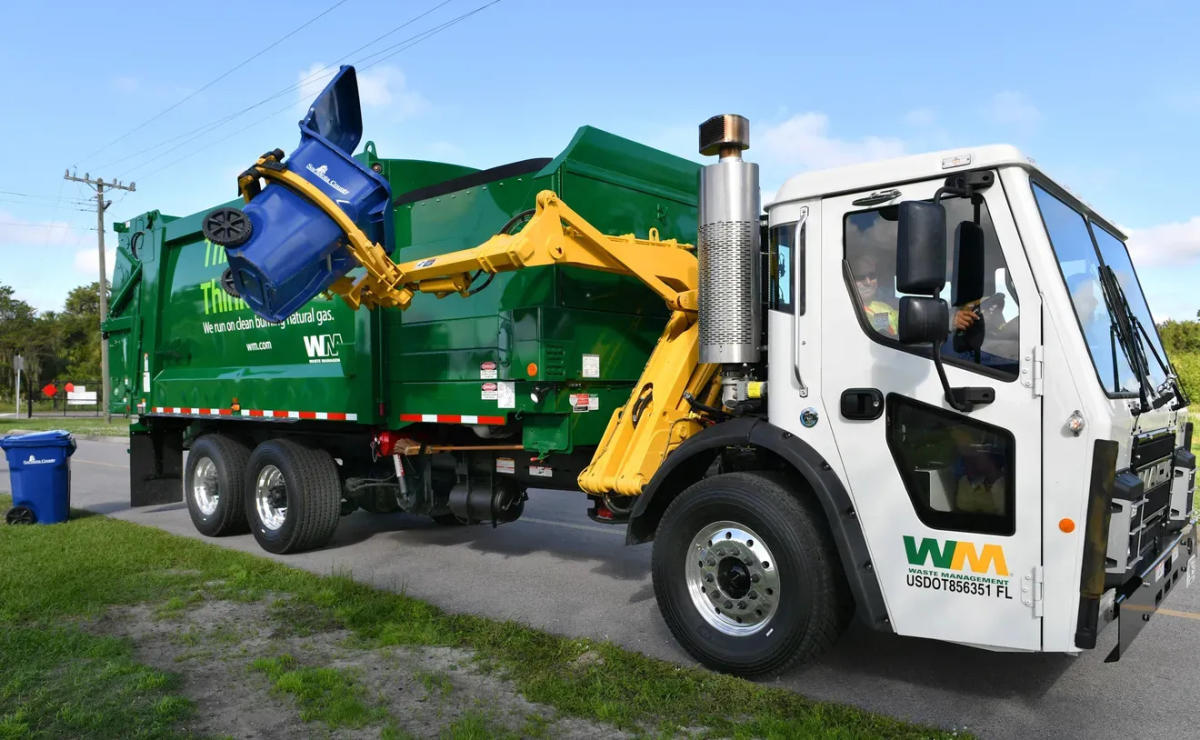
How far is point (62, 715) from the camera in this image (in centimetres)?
392

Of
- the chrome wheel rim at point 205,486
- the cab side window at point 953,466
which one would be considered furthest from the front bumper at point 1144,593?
the chrome wheel rim at point 205,486

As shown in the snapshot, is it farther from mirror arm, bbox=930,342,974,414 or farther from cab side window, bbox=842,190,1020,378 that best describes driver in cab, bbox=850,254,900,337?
mirror arm, bbox=930,342,974,414

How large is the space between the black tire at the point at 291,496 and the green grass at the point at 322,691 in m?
2.90

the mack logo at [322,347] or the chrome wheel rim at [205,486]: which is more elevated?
Result: the mack logo at [322,347]

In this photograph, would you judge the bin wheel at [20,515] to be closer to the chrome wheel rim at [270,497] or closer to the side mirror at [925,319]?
the chrome wheel rim at [270,497]

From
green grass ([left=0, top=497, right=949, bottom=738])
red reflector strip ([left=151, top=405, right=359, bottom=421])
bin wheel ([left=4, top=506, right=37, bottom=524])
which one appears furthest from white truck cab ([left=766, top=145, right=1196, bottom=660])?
bin wheel ([left=4, top=506, right=37, bottom=524])

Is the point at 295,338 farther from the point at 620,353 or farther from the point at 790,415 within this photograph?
the point at 790,415

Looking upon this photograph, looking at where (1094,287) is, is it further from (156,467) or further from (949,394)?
(156,467)

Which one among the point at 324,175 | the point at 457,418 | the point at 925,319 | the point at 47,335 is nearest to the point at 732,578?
the point at 925,319

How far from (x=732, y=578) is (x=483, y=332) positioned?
8.48 feet

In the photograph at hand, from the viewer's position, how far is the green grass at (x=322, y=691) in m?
3.92

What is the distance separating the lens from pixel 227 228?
5469mm

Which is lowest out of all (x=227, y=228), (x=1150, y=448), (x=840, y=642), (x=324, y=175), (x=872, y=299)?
(x=840, y=642)

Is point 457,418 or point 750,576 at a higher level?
point 457,418
